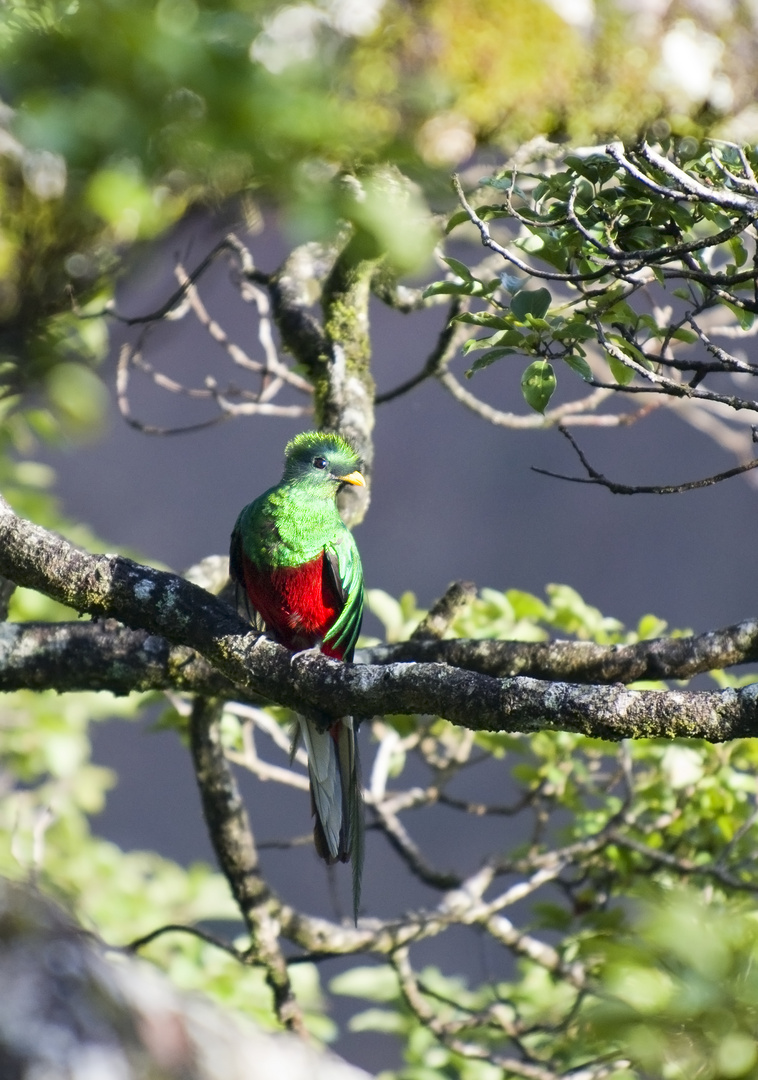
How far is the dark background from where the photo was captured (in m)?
5.60

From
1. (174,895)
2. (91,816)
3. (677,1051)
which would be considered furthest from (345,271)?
(91,816)

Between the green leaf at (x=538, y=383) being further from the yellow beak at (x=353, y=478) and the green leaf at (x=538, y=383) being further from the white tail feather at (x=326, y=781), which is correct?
the white tail feather at (x=326, y=781)

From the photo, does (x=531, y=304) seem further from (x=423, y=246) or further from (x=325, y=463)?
(x=423, y=246)

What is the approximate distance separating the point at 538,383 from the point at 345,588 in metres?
1.05

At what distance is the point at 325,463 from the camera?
8.99 ft

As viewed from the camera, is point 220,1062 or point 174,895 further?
point 174,895

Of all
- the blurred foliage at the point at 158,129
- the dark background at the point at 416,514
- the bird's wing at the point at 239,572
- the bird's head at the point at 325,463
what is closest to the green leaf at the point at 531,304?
the blurred foliage at the point at 158,129

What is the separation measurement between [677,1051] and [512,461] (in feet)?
14.6

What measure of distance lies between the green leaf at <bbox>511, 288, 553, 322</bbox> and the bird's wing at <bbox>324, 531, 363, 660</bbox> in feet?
3.31

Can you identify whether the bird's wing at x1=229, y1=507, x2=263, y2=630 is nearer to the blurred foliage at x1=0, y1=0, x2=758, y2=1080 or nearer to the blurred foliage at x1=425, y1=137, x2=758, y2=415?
the blurred foliage at x1=0, y1=0, x2=758, y2=1080

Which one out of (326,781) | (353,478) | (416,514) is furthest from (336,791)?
(416,514)

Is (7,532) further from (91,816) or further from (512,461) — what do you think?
(91,816)

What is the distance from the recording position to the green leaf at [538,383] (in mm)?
1838

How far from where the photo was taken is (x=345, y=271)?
2.96 metres
